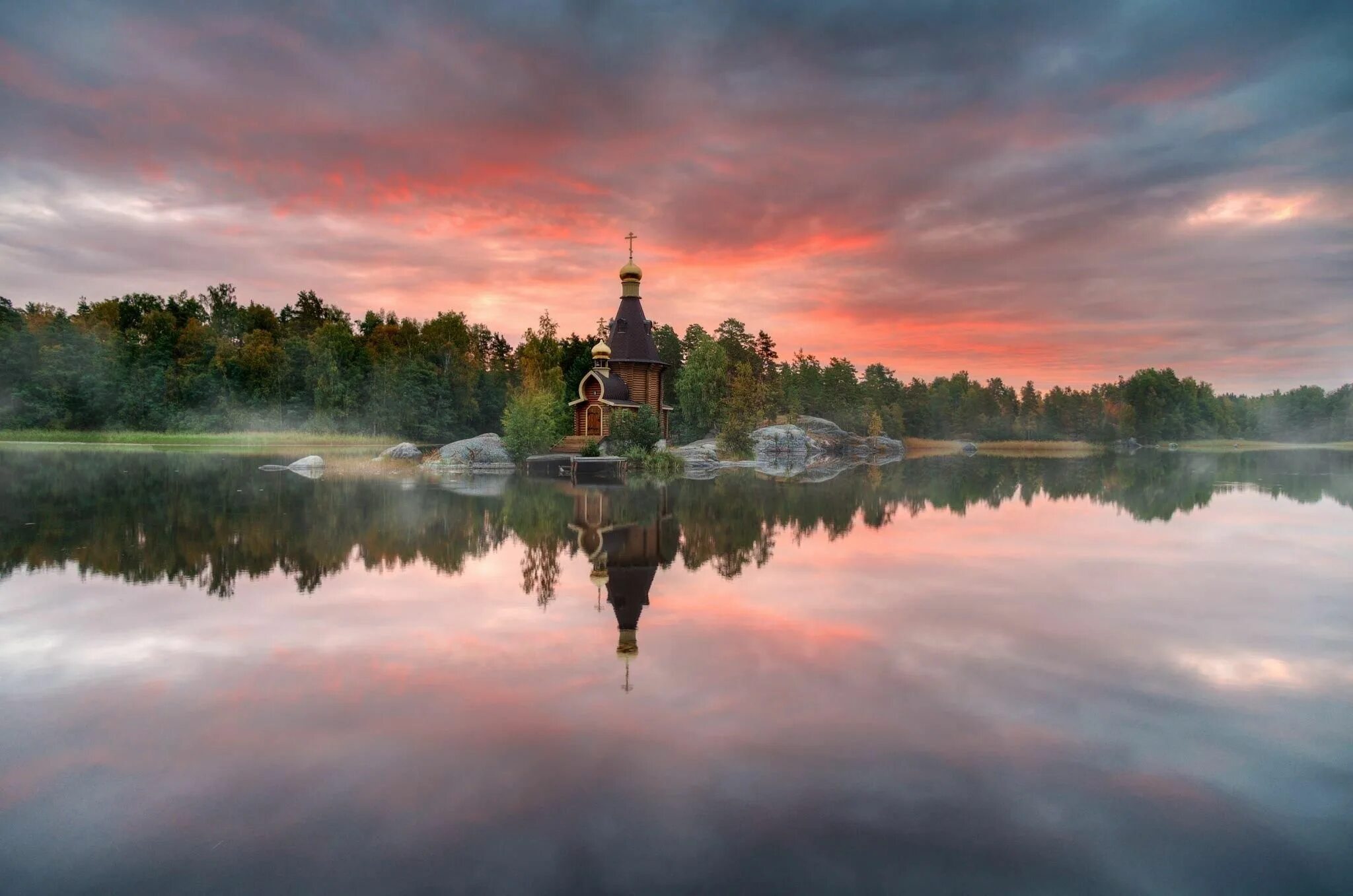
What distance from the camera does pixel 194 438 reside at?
53000 mm

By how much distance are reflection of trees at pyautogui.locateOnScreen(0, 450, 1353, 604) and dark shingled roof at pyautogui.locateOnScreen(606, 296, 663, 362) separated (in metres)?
11.0

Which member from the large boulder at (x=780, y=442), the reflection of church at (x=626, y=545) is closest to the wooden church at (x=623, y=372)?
the large boulder at (x=780, y=442)

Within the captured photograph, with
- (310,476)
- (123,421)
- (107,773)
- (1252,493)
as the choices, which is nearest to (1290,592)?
(107,773)

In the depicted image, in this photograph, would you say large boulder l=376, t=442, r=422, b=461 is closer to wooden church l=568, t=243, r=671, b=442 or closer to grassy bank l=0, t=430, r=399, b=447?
wooden church l=568, t=243, r=671, b=442

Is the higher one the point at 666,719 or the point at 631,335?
the point at 631,335

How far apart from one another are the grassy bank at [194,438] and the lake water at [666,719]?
141 ft

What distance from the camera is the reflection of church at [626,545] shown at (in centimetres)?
934

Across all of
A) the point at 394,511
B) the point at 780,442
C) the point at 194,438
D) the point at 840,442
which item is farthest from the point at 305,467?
the point at 840,442

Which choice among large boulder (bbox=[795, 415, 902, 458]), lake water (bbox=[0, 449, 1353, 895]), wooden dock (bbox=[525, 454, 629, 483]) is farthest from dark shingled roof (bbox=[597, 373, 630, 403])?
lake water (bbox=[0, 449, 1353, 895])

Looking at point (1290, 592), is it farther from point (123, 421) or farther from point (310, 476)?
point (123, 421)

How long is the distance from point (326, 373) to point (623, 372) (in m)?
30.9

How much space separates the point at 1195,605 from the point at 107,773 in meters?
12.5

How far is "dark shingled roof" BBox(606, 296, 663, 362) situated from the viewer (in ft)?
138

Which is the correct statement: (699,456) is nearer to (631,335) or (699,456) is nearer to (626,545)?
(631,335)
